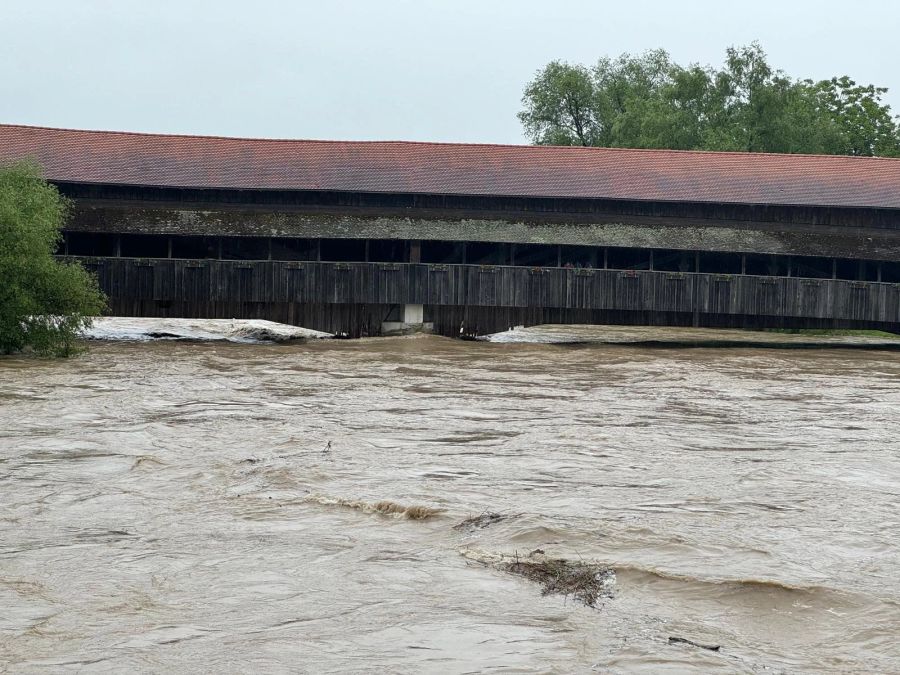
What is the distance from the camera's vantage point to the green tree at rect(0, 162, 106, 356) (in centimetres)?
2030

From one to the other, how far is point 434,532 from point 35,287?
15.2m

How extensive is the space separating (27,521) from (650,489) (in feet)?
14.7

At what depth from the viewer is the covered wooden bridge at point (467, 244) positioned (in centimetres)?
2698

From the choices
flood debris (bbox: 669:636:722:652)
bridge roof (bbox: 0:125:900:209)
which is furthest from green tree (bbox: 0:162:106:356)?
flood debris (bbox: 669:636:722:652)

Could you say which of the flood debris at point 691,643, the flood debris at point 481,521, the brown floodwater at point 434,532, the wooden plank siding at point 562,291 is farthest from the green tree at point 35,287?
the flood debris at point 691,643

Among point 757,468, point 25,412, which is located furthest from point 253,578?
point 25,412

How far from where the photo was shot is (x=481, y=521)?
25.6 feet

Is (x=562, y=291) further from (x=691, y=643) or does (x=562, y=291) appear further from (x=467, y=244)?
(x=691, y=643)

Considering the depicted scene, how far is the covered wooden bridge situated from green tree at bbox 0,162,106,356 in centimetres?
516

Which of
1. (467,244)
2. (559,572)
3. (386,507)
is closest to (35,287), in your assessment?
(467,244)

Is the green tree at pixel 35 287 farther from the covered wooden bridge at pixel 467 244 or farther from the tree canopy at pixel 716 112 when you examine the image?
the tree canopy at pixel 716 112

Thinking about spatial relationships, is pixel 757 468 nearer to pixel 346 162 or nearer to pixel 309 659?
pixel 309 659

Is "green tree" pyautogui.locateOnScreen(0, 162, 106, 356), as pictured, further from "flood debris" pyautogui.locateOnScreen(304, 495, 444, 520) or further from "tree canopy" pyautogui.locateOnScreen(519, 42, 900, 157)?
"tree canopy" pyautogui.locateOnScreen(519, 42, 900, 157)

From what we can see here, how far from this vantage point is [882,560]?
690 cm
